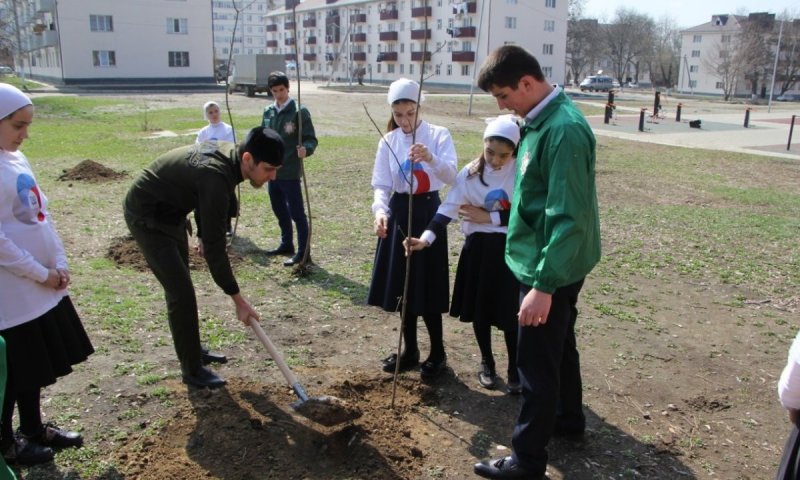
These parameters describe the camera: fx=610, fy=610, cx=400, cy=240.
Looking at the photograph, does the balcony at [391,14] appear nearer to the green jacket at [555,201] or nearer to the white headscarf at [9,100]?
the white headscarf at [9,100]

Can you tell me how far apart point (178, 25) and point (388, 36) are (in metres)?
28.9

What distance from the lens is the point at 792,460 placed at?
196 cm

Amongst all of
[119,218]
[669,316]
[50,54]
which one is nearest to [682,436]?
[669,316]

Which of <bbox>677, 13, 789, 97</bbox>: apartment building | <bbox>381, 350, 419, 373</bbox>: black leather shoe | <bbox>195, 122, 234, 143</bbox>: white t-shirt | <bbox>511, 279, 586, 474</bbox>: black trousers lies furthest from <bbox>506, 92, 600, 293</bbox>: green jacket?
<bbox>677, 13, 789, 97</bbox>: apartment building

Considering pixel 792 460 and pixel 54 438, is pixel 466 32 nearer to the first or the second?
pixel 54 438

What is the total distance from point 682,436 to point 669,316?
2026 mm

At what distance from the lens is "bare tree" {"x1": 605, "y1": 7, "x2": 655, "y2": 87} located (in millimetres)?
80938

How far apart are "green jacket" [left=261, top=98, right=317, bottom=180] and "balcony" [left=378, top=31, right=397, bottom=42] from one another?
68.5 meters

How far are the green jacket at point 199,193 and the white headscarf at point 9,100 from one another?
724mm

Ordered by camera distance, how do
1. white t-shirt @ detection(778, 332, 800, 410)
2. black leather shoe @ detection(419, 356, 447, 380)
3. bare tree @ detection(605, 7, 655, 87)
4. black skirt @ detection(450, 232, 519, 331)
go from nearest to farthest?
white t-shirt @ detection(778, 332, 800, 410), black skirt @ detection(450, 232, 519, 331), black leather shoe @ detection(419, 356, 447, 380), bare tree @ detection(605, 7, 655, 87)

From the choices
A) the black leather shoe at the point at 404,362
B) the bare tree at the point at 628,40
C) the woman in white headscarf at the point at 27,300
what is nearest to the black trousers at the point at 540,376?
the black leather shoe at the point at 404,362

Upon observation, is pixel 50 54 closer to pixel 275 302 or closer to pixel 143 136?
pixel 143 136

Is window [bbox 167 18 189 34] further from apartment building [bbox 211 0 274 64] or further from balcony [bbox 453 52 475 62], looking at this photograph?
apartment building [bbox 211 0 274 64]

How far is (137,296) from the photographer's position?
5.30 m
